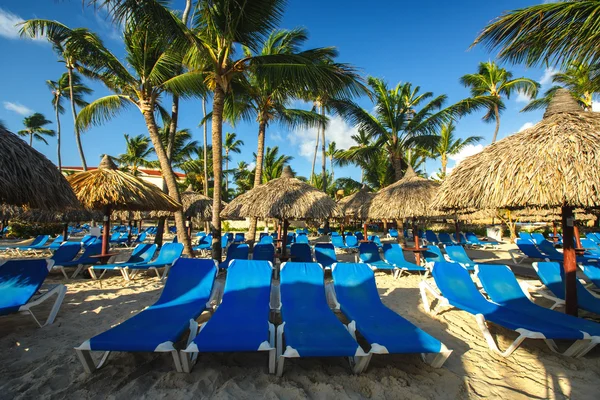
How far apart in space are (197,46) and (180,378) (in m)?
6.25

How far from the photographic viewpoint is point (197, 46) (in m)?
6.12

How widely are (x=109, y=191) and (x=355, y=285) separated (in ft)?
17.0

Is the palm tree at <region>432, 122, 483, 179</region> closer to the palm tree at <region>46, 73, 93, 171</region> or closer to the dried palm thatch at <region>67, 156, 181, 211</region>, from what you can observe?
the dried palm thatch at <region>67, 156, 181, 211</region>

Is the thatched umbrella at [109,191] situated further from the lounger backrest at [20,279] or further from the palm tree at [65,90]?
the palm tree at [65,90]

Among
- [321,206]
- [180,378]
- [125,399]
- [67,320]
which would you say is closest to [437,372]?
[180,378]

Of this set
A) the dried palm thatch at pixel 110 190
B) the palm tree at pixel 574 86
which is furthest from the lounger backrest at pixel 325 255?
the palm tree at pixel 574 86

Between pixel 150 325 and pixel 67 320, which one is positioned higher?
pixel 150 325

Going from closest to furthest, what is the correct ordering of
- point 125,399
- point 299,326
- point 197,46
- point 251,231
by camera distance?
point 125,399, point 299,326, point 197,46, point 251,231

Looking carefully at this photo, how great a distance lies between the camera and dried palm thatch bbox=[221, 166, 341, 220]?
6859 millimetres

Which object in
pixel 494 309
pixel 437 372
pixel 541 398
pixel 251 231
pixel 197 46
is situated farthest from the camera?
A: pixel 251 231

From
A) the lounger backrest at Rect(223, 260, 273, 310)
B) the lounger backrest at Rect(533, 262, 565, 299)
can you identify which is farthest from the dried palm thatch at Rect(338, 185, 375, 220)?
the lounger backrest at Rect(223, 260, 273, 310)

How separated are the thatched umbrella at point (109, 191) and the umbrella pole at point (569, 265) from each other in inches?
286

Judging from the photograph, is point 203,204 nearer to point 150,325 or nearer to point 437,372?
point 150,325

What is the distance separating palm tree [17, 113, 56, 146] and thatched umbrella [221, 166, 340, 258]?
36.9m
